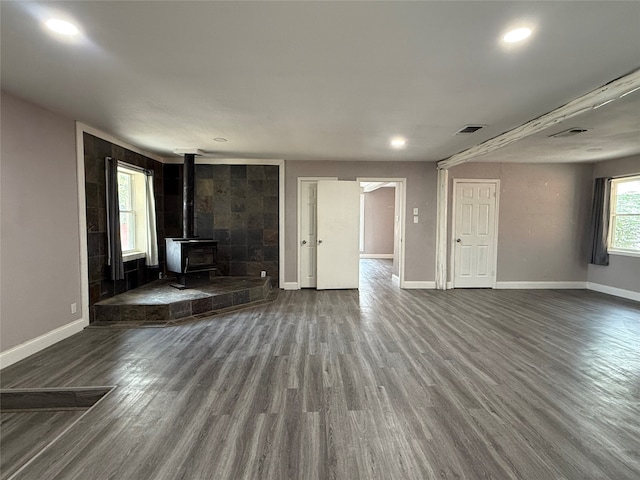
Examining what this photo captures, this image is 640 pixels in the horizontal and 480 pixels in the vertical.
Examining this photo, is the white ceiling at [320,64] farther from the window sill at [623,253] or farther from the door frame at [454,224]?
the window sill at [623,253]

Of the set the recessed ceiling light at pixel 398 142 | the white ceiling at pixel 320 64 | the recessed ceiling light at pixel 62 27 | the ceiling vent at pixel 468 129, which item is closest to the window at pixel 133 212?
the white ceiling at pixel 320 64

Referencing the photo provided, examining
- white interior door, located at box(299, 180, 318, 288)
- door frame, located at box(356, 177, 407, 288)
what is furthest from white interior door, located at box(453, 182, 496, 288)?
white interior door, located at box(299, 180, 318, 288)

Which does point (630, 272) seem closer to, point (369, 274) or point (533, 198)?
point (533, 198)

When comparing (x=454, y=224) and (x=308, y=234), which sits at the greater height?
(x=454, y=224)

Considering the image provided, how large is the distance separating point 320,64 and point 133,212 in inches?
174

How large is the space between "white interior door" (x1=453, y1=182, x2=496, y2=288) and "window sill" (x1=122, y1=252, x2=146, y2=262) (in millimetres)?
5870

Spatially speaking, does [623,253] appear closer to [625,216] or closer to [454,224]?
[625,216]

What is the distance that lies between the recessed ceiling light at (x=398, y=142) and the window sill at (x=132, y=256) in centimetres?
444

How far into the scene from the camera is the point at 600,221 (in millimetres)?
5906

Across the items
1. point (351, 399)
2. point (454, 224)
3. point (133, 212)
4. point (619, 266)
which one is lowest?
point (351, 399)

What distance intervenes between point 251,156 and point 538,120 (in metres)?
4.36

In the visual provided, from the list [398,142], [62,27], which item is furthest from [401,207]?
[62,27]

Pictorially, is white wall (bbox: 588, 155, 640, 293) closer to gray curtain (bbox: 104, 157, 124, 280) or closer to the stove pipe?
the stove pipe

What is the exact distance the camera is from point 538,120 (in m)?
3.46
